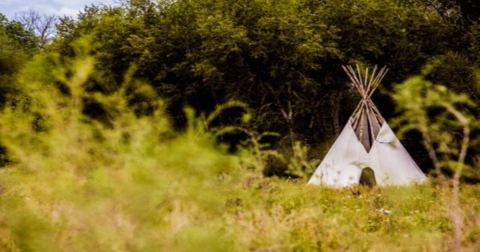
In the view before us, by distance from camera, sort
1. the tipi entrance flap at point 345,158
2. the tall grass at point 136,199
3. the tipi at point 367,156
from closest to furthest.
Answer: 1. the tall grass at point 136,199
2. the tipi at point 367,156
3. the tipi entrance flap at point 345,158

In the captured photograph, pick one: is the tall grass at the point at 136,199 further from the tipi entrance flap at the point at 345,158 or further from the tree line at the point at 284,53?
the tree line at the point at 284,53

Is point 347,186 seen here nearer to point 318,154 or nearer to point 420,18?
point 318,154

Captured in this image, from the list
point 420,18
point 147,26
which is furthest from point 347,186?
point 147,26

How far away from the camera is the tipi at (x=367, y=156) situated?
32.6 ft

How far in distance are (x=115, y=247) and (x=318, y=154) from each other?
512 inches

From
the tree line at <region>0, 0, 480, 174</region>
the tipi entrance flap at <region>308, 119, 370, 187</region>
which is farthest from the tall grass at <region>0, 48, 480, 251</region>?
the tree line at <region>0, 0, 480, 174</region>

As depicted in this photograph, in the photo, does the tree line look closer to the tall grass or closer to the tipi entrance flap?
the tipi entrance flap

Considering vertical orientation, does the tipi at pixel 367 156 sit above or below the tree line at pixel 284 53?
below

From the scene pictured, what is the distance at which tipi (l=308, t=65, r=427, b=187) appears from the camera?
9.93m

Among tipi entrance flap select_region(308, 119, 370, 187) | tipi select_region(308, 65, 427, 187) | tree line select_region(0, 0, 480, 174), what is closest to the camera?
tipi select_region(308, 65, 427, 187)

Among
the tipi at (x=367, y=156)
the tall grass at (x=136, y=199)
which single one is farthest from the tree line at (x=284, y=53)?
the tall grass at (x=136, y=199)

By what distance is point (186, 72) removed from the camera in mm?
16234

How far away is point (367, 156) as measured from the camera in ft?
33.9

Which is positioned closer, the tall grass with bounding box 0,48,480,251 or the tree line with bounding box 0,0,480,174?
the tall grass with bounding box 0,48,480,251
